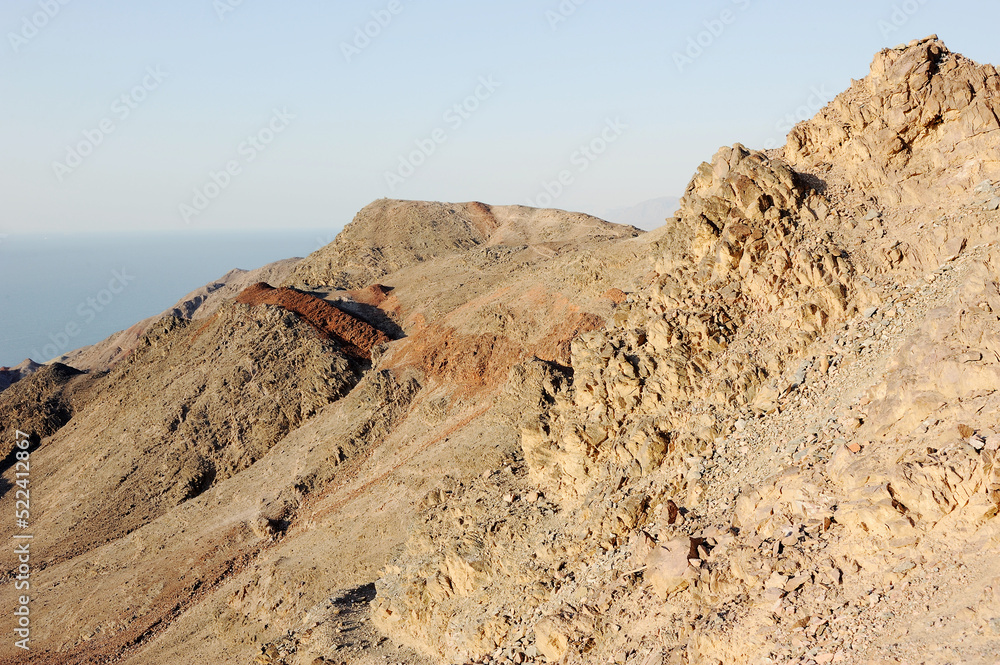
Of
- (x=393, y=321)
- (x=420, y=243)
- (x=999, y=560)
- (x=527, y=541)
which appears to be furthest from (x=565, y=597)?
(x=420, y=243)

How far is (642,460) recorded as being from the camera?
15.2m

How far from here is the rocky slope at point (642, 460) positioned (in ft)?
Answer: 33.4

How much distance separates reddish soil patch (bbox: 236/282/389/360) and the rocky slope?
71.0 inches

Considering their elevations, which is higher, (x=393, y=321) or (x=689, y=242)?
(x=393, y=321)

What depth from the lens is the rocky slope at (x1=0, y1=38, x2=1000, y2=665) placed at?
10.2m

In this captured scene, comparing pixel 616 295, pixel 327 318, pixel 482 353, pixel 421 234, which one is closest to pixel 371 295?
pixel 327 318

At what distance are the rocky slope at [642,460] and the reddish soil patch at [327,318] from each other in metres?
1.80

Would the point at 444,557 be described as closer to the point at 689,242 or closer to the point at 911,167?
the point at 689,242

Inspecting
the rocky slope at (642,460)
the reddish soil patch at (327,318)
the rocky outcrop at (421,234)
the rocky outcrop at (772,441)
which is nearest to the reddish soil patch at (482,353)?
the rocky slope at (642,460)

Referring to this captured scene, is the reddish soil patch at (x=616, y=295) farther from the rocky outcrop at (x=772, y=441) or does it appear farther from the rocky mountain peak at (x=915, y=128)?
the rocky mountain peak at (x=915, y=128)

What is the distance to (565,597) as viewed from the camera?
1386 centimetres

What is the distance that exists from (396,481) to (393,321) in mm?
15773

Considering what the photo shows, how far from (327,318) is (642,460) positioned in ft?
90.4

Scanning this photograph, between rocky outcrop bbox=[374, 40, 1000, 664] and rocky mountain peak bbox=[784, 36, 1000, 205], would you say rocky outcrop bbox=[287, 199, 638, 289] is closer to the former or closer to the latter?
rocky mountain peak bbox=[784, 36, 1000, 205]
